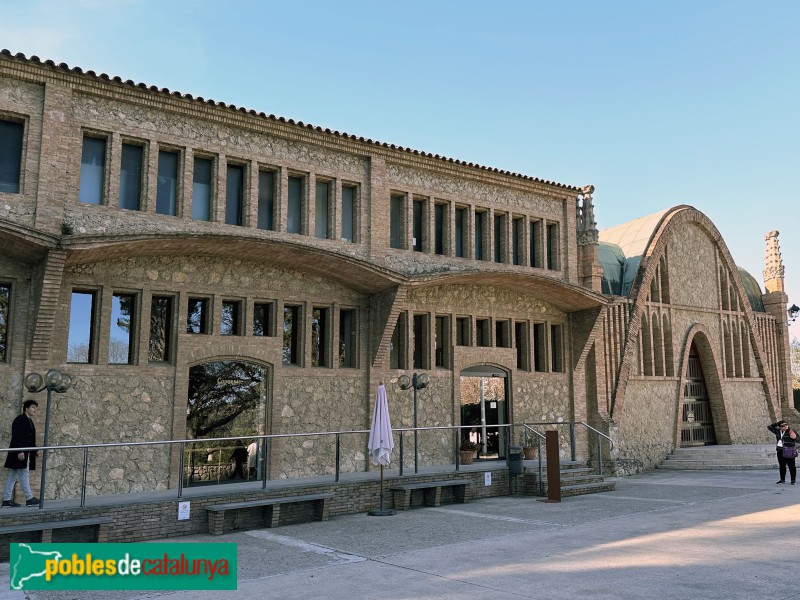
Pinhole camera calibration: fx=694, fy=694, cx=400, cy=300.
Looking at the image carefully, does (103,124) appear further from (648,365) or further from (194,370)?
(648,365)

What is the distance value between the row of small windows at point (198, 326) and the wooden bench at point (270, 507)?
3.58 meters

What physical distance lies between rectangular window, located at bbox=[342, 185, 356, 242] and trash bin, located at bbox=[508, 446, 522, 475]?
19.8 feet

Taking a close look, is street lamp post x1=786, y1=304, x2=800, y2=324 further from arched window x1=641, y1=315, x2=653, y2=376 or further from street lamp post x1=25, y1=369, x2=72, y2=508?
street lamp post x1=25, y1=369, x2=72, y2=508

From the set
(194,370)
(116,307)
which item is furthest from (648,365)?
(116,307)

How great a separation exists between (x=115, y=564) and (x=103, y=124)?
8.18 metres

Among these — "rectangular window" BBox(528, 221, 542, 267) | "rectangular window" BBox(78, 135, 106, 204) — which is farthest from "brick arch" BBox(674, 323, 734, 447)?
"rectangular window" BBox(78, 135, 106, 204)

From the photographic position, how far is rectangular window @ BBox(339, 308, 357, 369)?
52.4 feet

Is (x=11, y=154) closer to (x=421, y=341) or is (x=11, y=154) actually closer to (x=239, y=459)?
(x=239, y=459)

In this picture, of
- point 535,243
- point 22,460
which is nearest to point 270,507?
point 22,460

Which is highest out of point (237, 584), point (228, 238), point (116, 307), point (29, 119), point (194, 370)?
point (29, 119)

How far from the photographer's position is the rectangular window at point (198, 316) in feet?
45.7

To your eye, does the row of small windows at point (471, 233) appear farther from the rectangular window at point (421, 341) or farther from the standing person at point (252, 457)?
the standing person at point (252, 457)

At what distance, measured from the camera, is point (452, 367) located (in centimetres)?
1733

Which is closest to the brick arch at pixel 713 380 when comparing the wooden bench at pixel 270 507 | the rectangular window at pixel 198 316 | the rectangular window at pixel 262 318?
the rectangular window at pixel 262 318
